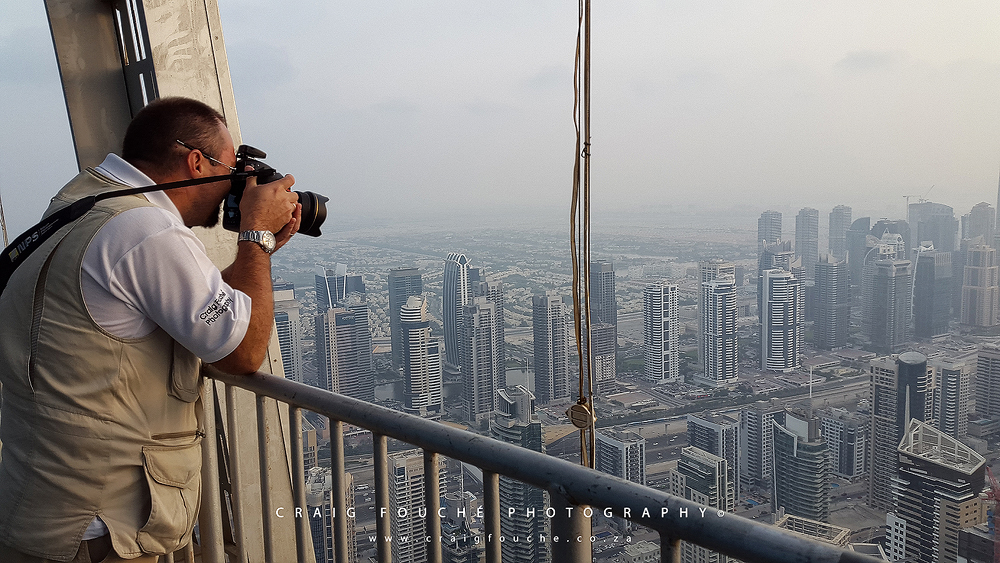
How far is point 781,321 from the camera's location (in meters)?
2.68

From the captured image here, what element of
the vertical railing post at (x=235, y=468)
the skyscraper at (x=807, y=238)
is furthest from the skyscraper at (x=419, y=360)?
the skyscraper at (x=807, y=238)

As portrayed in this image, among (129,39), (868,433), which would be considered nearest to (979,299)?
(868,433)

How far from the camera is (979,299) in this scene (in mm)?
2057

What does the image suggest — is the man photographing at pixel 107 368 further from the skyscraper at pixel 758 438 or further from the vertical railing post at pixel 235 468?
the skyscraper at pixel 758 438

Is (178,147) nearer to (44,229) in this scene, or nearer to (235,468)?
(44,229)

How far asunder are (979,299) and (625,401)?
3.64ft

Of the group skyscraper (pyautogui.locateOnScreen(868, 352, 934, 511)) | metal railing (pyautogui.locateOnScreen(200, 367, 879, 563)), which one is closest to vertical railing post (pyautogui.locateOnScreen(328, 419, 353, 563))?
metal railing (pyautogui.locateOnScreen(200, 367, 879, 563))

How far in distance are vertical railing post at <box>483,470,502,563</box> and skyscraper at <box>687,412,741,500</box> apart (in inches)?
47.7

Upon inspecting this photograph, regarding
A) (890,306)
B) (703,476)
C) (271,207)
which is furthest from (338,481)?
(890,306)

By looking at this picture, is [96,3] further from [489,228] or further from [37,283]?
[37,283]

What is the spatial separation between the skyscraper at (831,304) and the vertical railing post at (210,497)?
6.82 feet

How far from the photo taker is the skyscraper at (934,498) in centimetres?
157

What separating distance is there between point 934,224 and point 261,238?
2.14 metres

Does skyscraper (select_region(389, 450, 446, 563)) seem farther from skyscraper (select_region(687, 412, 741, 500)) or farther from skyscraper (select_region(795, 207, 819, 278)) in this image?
skyscraper (select_region(795, 207, 819, 278))
